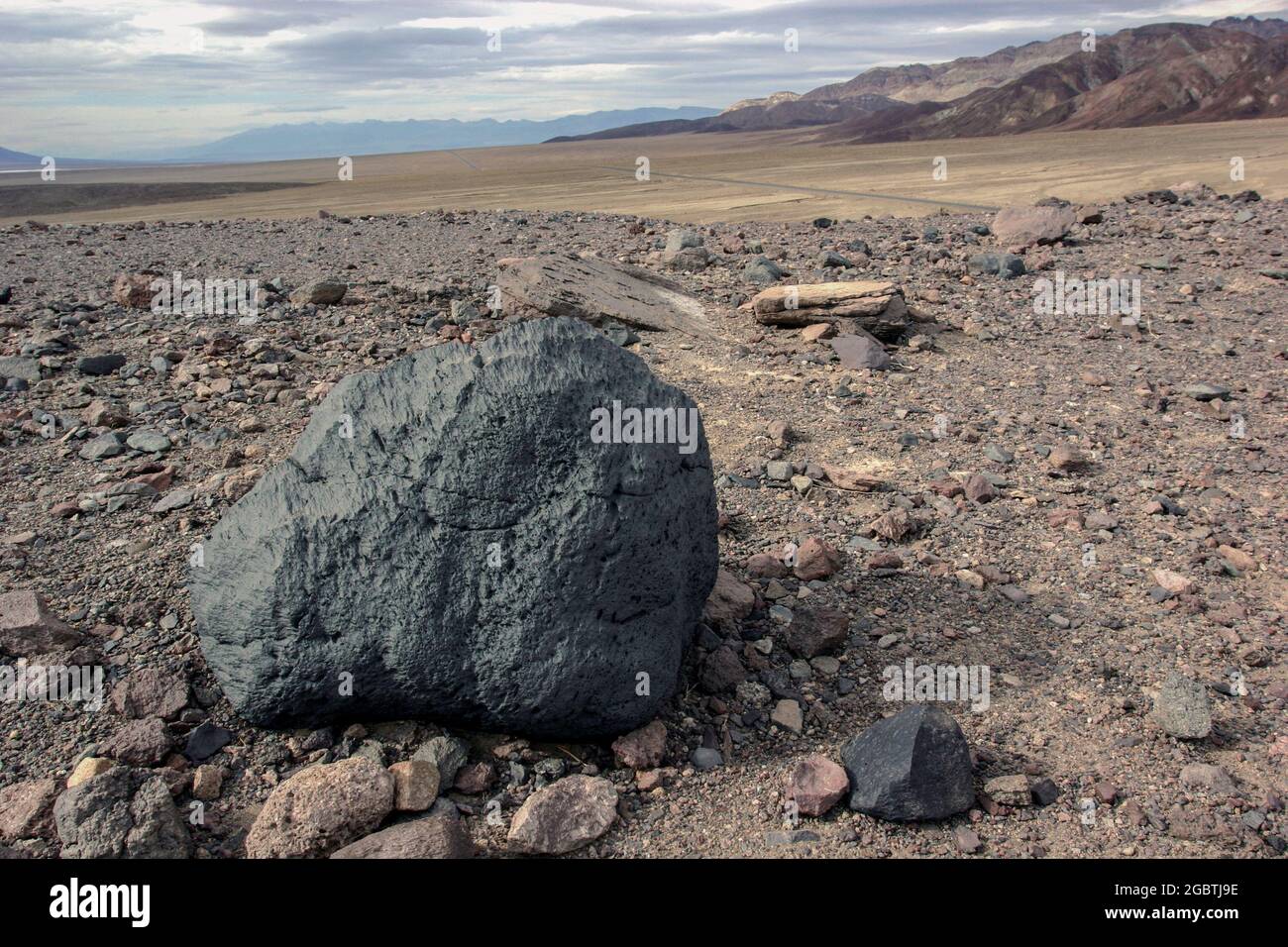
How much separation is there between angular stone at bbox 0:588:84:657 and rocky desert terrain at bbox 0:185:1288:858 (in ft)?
0.04

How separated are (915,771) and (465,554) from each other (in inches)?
75.5

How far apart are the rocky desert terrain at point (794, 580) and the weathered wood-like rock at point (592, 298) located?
0.73 feet

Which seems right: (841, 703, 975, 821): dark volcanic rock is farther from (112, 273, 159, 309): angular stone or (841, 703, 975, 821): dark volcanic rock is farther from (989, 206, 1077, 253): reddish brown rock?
(989, 206, 1077, 253): reddish brown rock

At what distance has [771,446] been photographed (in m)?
6.80

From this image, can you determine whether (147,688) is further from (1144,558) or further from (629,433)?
(1144,558)

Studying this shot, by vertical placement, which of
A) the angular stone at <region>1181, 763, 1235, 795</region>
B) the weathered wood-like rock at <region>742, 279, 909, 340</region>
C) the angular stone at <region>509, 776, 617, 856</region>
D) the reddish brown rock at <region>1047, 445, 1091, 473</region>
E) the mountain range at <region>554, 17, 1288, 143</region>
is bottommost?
the angular stone at <region>1181, 763, 1235, 795</region>

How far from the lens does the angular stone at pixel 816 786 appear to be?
356 centimetres

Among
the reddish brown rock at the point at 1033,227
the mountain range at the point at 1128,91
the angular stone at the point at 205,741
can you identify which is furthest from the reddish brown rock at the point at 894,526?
the mountain range at the point at 1128,91

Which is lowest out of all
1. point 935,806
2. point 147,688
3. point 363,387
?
point 935,806

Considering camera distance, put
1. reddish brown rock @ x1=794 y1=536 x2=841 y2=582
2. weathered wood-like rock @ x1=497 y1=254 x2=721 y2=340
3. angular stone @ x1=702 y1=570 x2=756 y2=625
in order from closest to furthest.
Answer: angular stone @ x1=702 y1=570 x2=756 y2=625 → reddish brown rock @ x1=794 y1=536 x2=841 y2=582 → weathered wood-like rock @ x1=497 y1=254 x2=721 y2=340

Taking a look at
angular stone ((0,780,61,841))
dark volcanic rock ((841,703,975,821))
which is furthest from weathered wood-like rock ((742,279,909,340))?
angular stone ((0,780,61,841))

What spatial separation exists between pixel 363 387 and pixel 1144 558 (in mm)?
4413

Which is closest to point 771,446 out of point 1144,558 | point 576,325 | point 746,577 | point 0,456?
point 746,577

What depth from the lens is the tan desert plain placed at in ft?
82.5
